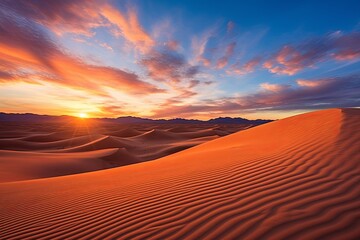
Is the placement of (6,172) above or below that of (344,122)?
below

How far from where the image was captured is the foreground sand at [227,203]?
7.13ft

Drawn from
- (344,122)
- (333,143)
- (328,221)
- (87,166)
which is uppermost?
(344,122)

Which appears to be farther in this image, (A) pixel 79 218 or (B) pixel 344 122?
(B) pixel 344 122

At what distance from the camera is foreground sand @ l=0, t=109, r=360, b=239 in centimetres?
217

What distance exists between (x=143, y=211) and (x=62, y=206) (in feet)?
5.93

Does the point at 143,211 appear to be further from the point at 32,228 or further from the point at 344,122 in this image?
the point at 344,122

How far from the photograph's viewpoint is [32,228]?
3.16m

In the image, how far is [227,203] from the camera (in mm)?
2707

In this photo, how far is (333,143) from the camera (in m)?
4.17

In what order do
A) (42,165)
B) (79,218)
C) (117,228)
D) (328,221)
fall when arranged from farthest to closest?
1. (42,165)
2. (79,218)
3. (117,228)
4. (328,221)

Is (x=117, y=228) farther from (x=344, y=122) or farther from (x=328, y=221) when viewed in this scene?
(x=344, y=122)

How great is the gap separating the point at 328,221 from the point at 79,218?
313 centimetres

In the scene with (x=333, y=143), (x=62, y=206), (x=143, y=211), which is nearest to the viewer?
(x=143, y=211)

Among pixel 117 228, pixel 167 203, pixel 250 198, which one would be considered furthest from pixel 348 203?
pixel 117 228
